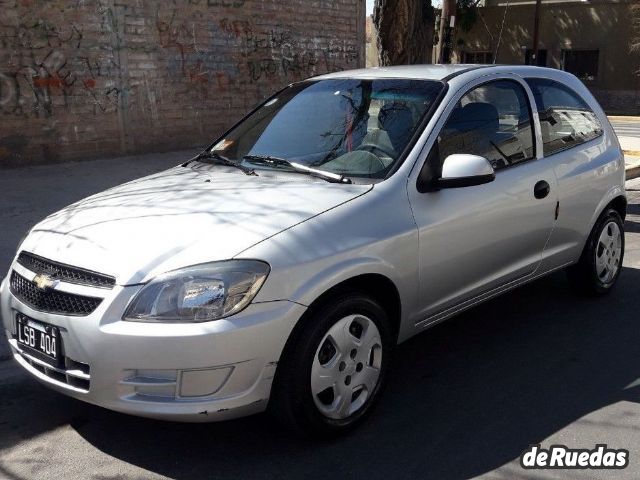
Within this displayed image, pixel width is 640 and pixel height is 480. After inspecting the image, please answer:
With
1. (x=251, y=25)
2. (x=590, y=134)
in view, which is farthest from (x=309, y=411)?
(x=251, y=25)

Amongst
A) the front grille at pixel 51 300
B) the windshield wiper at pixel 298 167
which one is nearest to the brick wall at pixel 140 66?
the windshield wiper at pixel 298 167

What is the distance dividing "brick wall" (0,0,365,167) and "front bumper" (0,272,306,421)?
26.2ft

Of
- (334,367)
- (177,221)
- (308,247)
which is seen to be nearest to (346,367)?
(334,367)

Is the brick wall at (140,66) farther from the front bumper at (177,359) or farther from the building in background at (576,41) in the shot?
the building in background at (576,41)

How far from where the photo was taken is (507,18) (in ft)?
106

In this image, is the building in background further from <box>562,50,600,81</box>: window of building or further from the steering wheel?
the steering wheel

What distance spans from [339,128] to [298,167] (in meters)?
0.42

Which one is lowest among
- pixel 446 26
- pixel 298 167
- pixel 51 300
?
pixel 51 300

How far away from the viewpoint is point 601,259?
549 centimetres

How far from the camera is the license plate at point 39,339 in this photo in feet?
10.5

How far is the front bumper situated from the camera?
2980mm

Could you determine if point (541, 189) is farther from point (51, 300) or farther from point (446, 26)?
point (446, 26)

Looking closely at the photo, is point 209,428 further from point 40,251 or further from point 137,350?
point 40,251

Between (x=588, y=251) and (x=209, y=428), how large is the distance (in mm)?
3169
